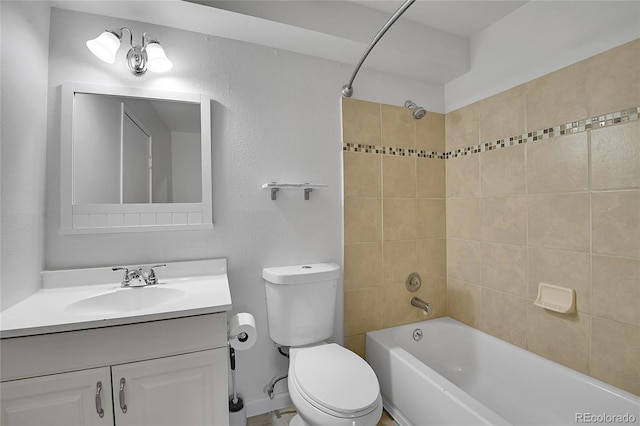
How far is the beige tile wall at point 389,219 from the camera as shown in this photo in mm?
1865

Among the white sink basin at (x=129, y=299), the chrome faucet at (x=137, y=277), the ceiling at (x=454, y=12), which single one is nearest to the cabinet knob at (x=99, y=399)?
the white sink basin at (x=129, y=299)

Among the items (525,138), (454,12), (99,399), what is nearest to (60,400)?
(99,399)

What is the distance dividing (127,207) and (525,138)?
7.21ft

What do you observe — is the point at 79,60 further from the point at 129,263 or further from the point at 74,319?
the point at 74,319

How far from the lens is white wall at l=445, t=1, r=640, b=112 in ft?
4.21

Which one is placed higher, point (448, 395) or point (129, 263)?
point (129, 263)

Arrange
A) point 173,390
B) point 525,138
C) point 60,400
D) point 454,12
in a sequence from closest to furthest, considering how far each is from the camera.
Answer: point 60,400
point 173,390
point 525,138
point 454,12

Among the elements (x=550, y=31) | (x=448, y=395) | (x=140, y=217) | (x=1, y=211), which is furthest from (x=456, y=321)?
(x=1, y=211)

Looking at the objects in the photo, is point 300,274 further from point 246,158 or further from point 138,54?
point 138,54

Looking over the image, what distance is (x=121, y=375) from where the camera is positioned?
100cm

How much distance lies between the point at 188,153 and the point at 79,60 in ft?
2.12

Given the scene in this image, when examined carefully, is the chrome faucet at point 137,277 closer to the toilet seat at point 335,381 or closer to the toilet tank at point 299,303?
the toilet tank at point 299,303

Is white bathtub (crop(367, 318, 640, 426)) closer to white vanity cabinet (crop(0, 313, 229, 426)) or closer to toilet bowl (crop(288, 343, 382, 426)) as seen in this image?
toilet bowl (crop(288, 343, 382, 426))

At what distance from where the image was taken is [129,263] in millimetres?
1425
